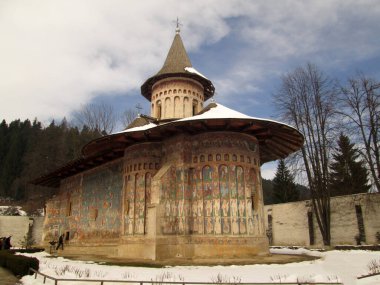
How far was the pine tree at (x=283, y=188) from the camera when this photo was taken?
130 feet

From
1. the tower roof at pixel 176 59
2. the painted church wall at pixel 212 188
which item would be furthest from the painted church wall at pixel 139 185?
the tower roof at pixel 176 59

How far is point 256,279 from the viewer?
8.62 metres

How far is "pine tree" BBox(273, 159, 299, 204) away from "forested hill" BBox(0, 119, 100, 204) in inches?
848

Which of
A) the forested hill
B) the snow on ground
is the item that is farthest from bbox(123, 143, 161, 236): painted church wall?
the forested hill

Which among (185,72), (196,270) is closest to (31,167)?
(185,72)

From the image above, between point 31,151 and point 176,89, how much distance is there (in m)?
42.5

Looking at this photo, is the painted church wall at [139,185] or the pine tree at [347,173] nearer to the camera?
the painted church wall at [139,185]

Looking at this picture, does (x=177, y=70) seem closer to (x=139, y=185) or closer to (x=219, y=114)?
(x=219, y=114)

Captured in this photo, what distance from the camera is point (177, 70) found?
772 inches

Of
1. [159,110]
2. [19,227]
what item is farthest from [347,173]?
[19,227]

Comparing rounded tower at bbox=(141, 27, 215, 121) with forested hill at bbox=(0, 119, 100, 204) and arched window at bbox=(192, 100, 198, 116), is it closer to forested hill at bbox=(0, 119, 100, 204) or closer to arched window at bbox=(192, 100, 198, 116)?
arched window at bbox=(192, 100, 198, 116)

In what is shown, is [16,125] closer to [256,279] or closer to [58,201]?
[58,201]

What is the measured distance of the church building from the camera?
14.2 meters

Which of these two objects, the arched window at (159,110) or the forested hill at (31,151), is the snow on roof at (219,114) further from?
the forested hill at (31,151)
